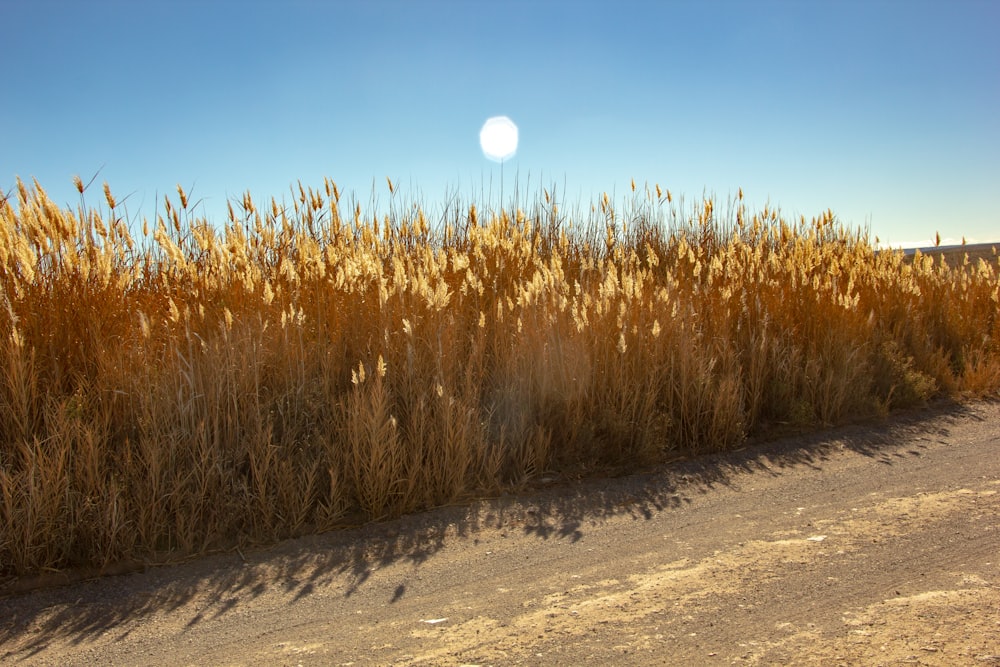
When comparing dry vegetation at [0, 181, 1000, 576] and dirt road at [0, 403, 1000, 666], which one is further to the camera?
dry vegetation at [0, 181, 1000, 576]

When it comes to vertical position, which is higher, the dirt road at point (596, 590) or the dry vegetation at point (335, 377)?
the dry vegetation at point (335, 377)

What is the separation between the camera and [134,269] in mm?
4535

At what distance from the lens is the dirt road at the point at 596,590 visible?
2229 mm

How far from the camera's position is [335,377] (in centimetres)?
400

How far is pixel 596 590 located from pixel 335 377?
6.95 feet

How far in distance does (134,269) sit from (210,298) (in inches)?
28.5

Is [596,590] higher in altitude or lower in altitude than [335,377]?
lower

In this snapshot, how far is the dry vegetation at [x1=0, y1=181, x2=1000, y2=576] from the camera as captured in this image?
3129 mm

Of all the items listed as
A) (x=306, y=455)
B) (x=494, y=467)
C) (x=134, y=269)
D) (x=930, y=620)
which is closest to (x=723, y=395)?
(x=494, y=467)

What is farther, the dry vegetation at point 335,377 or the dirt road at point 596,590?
the dry vegetation at point 335,377

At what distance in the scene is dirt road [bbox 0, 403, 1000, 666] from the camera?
223cm

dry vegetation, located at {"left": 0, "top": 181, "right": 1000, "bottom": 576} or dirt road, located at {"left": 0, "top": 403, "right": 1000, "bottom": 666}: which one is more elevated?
dry vegetation, located at {"left": 0, "top": 181, "right": 1000, "bottom": 576}

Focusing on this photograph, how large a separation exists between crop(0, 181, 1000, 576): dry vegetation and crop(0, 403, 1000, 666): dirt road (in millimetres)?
271

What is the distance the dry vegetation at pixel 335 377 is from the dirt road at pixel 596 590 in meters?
0.27
